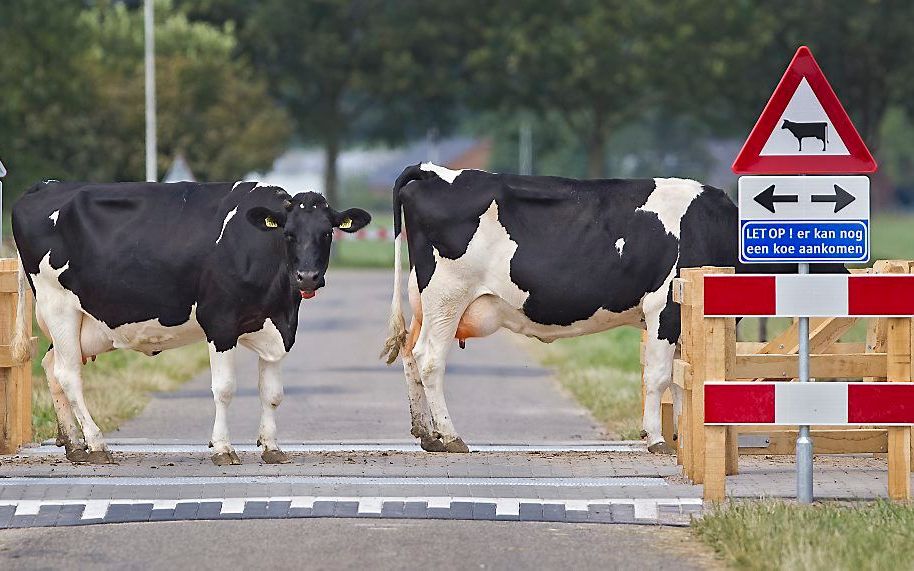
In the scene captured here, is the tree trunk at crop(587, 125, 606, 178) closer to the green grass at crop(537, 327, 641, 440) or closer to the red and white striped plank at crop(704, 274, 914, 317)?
the green grass at crop(537, 327, 641, 440)

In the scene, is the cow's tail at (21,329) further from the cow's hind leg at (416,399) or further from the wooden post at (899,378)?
the wooden post at (899,378)

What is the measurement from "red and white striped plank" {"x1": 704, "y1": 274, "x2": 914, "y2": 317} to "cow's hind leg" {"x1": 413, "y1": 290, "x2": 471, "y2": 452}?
10.7 ft

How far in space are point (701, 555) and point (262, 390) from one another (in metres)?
4.82

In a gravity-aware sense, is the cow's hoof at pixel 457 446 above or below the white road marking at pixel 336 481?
above

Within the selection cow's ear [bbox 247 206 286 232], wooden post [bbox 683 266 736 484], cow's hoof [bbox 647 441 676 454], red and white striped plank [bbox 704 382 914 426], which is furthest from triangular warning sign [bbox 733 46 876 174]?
cow's ear [bbox 247 206 286 232]

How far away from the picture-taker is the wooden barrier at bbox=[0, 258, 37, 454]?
1417 centimetres

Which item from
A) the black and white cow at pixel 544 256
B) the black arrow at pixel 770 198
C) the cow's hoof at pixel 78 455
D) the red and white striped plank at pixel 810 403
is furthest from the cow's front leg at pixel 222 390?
the black arrow at pixel 770 198

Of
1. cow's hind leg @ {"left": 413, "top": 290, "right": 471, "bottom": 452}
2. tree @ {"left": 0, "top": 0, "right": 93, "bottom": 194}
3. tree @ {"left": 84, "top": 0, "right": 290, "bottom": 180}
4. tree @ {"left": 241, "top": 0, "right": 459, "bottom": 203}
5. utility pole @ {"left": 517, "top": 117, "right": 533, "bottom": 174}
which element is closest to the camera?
cow's hind leg @ {"left": 413, "top": 290, "right": 471, "bottom": 452}

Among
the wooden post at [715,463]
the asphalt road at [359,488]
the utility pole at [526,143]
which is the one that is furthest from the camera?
the utility pole at [526,143]

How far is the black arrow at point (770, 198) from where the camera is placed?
439 inches

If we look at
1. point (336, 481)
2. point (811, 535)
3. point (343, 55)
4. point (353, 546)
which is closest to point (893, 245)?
point (343, 55)

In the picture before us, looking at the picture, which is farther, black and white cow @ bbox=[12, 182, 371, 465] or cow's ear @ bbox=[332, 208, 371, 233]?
cow's ear @ bbox=[332, 208, 371, 233]

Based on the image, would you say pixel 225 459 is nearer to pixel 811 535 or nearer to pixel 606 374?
pixel 811 535

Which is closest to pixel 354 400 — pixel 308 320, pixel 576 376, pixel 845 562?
pixel 576 376
